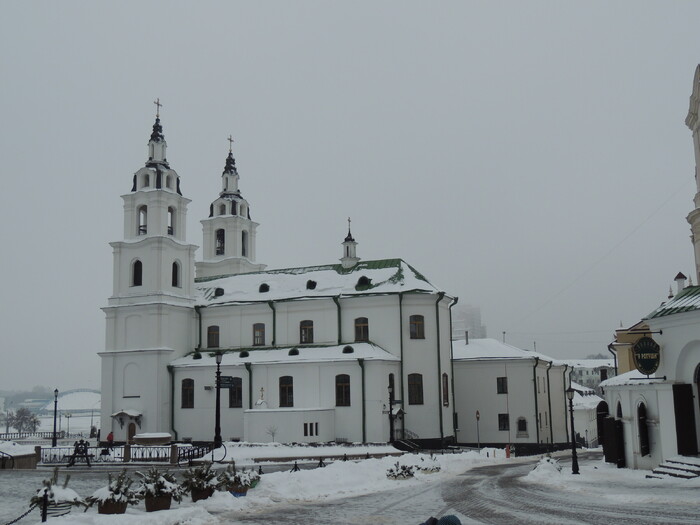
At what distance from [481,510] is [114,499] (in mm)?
8762

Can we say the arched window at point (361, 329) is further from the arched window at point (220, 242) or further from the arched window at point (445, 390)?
the arched window at point (220, 242)

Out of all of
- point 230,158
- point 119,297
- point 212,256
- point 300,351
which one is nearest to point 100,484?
point 300,351

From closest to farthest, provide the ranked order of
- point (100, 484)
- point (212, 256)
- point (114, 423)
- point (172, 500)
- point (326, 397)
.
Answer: point (172, 500) → point (100, 484) → point (326, 397) → point (114, 423) → point (212, 256)

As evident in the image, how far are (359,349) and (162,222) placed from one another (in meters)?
16.4

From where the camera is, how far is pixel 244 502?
19.3 m

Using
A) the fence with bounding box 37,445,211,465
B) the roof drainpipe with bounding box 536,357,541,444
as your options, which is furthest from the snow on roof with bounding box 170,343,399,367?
the fence with bounding box 37,445,211,465

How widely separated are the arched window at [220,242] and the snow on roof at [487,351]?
20.9 m

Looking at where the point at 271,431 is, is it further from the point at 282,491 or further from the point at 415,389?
the point at 282,491

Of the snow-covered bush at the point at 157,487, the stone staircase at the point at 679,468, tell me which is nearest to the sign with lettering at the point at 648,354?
the stone staircase at the point at 679,468

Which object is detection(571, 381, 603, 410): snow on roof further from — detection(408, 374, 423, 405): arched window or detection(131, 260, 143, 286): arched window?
detection(131, 260, 143, 286): arched window

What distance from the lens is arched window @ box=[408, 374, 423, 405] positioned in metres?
45.0

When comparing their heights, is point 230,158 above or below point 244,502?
above

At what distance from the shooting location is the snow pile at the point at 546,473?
982 inches

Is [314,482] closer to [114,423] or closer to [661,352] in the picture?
[661,352]
